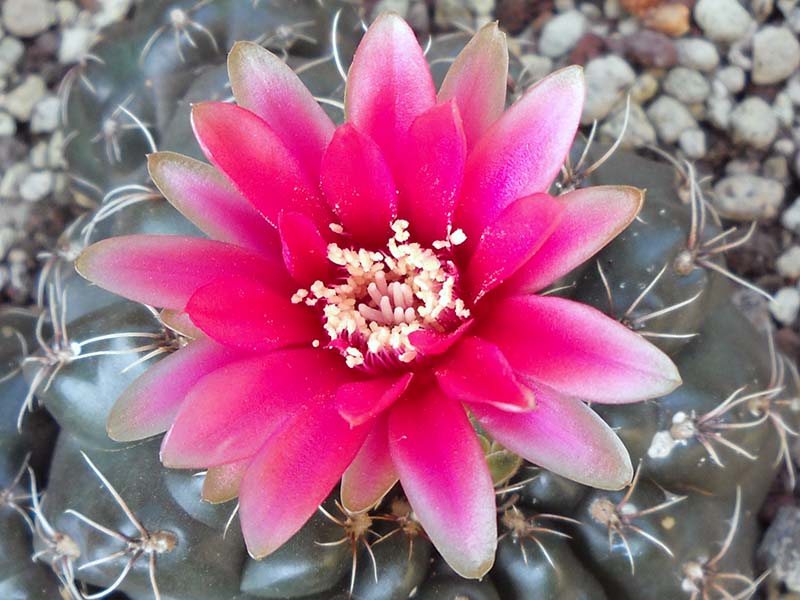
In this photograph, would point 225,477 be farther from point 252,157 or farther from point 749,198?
point 749,198

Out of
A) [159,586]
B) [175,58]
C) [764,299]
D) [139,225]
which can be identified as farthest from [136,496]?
[764,299]

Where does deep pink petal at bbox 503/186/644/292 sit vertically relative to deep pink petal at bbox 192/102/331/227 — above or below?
below

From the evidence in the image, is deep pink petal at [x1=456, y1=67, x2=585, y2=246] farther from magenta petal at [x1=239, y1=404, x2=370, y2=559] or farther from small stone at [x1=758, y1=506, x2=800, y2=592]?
small stone at [x1=758, y1=506, x2=800, y2=592]

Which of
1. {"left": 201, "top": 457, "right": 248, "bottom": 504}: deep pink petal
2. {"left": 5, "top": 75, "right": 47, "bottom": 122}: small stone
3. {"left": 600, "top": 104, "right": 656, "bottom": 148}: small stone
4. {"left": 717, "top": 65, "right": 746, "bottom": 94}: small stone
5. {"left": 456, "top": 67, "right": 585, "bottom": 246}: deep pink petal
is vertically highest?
{"left": 456, "top": 67, "right": 585, "bottom": 246}: deep pink petal

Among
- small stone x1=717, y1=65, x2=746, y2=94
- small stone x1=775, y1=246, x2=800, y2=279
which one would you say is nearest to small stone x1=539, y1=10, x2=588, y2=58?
small stone x1=717, y1=65, x2=746, y2=94

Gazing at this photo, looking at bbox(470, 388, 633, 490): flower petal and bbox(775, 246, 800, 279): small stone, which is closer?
bbox(470, 388, 633, 490): flower petal

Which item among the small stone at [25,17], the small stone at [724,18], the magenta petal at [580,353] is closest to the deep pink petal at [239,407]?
the magenta petal at [580,353]
